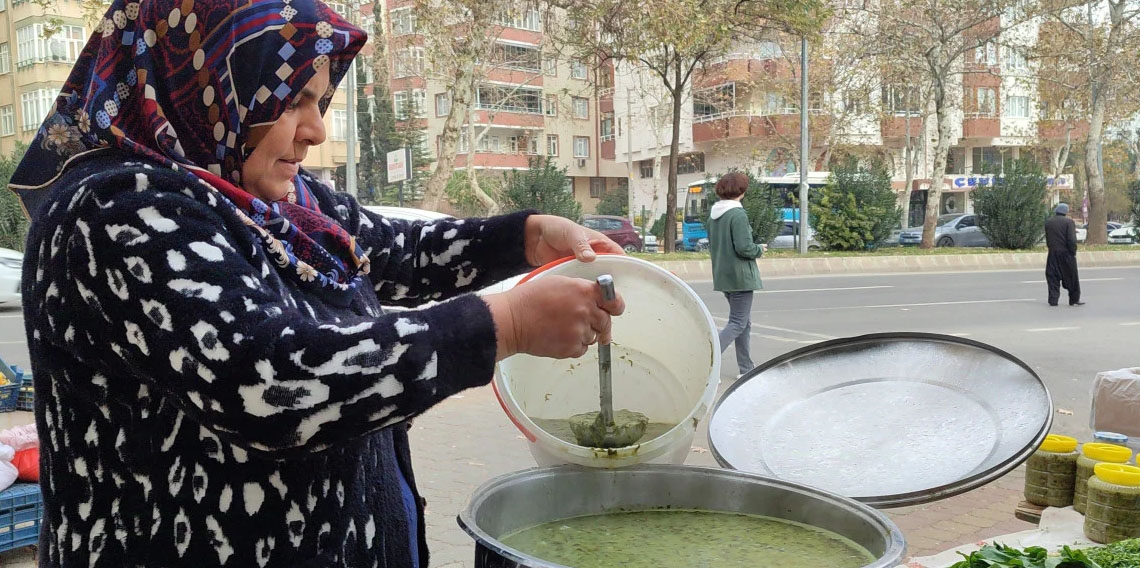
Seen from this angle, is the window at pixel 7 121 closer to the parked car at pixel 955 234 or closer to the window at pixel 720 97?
the window at pixel 720 97

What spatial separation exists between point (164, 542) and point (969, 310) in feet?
40.1

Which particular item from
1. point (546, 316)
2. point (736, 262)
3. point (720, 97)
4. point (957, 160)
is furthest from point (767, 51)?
point (546, 316)

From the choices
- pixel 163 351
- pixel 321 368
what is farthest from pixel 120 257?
pixel 321 368

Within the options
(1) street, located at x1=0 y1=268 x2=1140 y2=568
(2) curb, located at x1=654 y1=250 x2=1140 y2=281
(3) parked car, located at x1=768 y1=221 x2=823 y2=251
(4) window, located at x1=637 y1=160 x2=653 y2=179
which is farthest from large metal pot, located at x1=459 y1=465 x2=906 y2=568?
(4) window, located at x1=637 y1=160 x2=653 y2=179

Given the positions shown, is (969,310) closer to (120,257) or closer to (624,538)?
(624,538)

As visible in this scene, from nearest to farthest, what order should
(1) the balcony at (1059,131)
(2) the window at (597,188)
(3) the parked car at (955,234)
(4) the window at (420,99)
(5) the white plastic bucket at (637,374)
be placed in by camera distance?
(5) the white plastic bucket at (637,374) < (3) the parked car at (955,234) < (1) the balcony at (1059,131) < (4) the window at (420,99) < (2) the window at (597,188)

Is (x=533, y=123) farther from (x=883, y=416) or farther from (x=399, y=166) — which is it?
(x=883, y=416)

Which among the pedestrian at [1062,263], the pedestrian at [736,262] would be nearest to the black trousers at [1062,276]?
the pedestrian at [1062,263]

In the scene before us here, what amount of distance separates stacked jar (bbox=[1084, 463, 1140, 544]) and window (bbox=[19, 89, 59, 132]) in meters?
39.6

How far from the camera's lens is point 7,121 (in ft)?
130

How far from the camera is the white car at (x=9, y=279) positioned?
12.8 meters

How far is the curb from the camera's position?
18062mm

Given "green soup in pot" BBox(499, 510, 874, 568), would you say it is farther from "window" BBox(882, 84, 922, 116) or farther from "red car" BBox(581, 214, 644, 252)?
"window" BBox(882, 84, 922, 116)

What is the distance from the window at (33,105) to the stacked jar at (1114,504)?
39634mm
